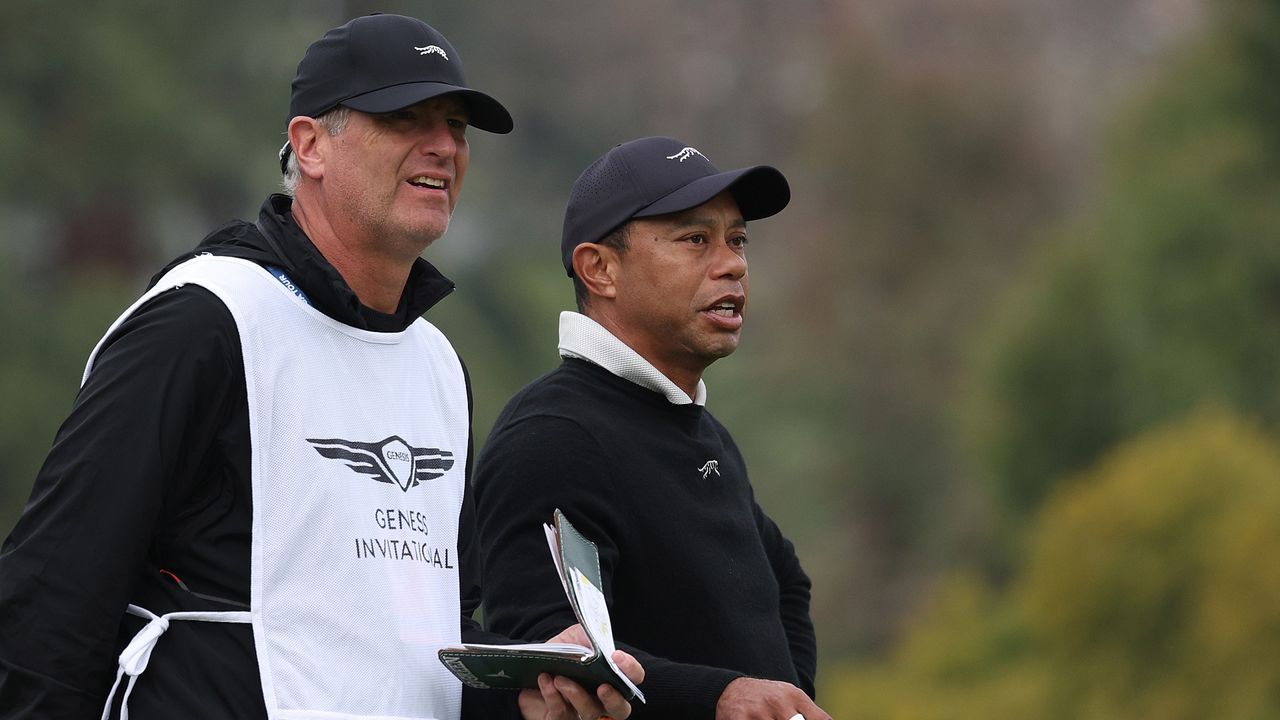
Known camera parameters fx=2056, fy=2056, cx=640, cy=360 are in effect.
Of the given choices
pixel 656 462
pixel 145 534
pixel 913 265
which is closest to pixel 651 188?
pixel 656 462

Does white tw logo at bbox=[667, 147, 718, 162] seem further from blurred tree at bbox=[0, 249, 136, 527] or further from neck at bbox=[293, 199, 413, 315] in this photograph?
blurred tree at bbox=[0, 249, 136, 527]

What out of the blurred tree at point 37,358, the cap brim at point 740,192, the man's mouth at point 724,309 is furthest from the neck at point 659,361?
the blurred tree at point 37,358

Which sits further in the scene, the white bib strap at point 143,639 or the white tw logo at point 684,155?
the white tw logo at point 684,155

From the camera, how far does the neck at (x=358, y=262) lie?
130 inches

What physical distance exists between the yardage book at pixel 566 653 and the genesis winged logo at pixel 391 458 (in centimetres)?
23

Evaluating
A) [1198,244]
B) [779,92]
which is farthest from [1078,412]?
[779,92]

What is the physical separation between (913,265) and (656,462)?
22.6 m

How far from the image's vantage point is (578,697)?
3.14 meters

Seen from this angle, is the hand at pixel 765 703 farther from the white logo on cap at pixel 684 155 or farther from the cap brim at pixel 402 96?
the white logo on cap at pixel 684 155

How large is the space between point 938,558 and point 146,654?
62.4ft

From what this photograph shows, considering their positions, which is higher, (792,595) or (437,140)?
(437,140)

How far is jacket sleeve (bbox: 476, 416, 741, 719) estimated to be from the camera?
3.47m

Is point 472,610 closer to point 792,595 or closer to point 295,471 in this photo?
point 295,471

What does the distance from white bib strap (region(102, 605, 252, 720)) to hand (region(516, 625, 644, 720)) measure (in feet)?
1.63
